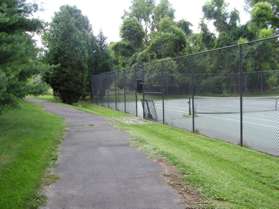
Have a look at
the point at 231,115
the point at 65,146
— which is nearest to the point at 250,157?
the point at 65,146

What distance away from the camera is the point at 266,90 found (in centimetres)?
1080

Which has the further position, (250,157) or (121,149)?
(121,149)

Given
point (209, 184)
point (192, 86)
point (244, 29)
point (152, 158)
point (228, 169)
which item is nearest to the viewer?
point (209, 184)

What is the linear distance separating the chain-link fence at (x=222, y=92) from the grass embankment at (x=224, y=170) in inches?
35.3

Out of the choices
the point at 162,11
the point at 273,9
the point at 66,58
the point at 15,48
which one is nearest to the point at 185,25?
the point at 162,11

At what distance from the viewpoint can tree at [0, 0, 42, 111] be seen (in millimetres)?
9312

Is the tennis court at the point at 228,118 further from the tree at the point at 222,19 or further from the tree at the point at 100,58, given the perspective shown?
the tree at the point at 222,19

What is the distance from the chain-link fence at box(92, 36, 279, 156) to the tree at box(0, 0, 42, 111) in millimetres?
4740

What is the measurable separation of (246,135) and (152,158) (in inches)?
180

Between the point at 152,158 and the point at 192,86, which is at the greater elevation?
the point at 192,86

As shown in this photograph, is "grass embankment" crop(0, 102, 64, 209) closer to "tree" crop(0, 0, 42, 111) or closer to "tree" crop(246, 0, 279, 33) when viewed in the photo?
Result: "tree" crop(0, 0, 42, 111)

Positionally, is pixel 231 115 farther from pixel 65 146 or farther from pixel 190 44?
pixel 190 44

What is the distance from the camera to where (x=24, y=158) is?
25.1 feet

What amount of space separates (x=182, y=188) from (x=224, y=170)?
1.60m
